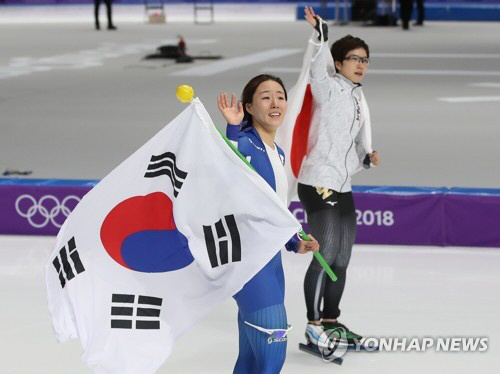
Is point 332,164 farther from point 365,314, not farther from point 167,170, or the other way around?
point 167,170

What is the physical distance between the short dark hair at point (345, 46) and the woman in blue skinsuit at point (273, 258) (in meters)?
1.06

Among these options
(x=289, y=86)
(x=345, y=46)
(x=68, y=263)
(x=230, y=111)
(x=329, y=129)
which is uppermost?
(x=345, y=46)

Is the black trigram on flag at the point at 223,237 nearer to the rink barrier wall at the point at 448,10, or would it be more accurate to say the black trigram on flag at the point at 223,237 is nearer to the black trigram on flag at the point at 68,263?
the black trigram on flag at the point at 68,263

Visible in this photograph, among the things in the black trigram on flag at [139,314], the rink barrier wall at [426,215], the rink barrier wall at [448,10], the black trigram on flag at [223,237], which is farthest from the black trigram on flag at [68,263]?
the rink barrier wall at [448,10]

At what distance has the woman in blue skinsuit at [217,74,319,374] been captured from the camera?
423cm

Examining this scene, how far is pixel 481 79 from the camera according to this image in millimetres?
17250

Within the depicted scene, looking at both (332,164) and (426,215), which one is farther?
(426,215)

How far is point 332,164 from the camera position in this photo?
5.45 metres

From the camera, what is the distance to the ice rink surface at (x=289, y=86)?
5.73 m

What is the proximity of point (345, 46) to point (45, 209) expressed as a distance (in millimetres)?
3402

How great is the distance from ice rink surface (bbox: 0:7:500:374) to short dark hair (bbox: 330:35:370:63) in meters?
1.49
